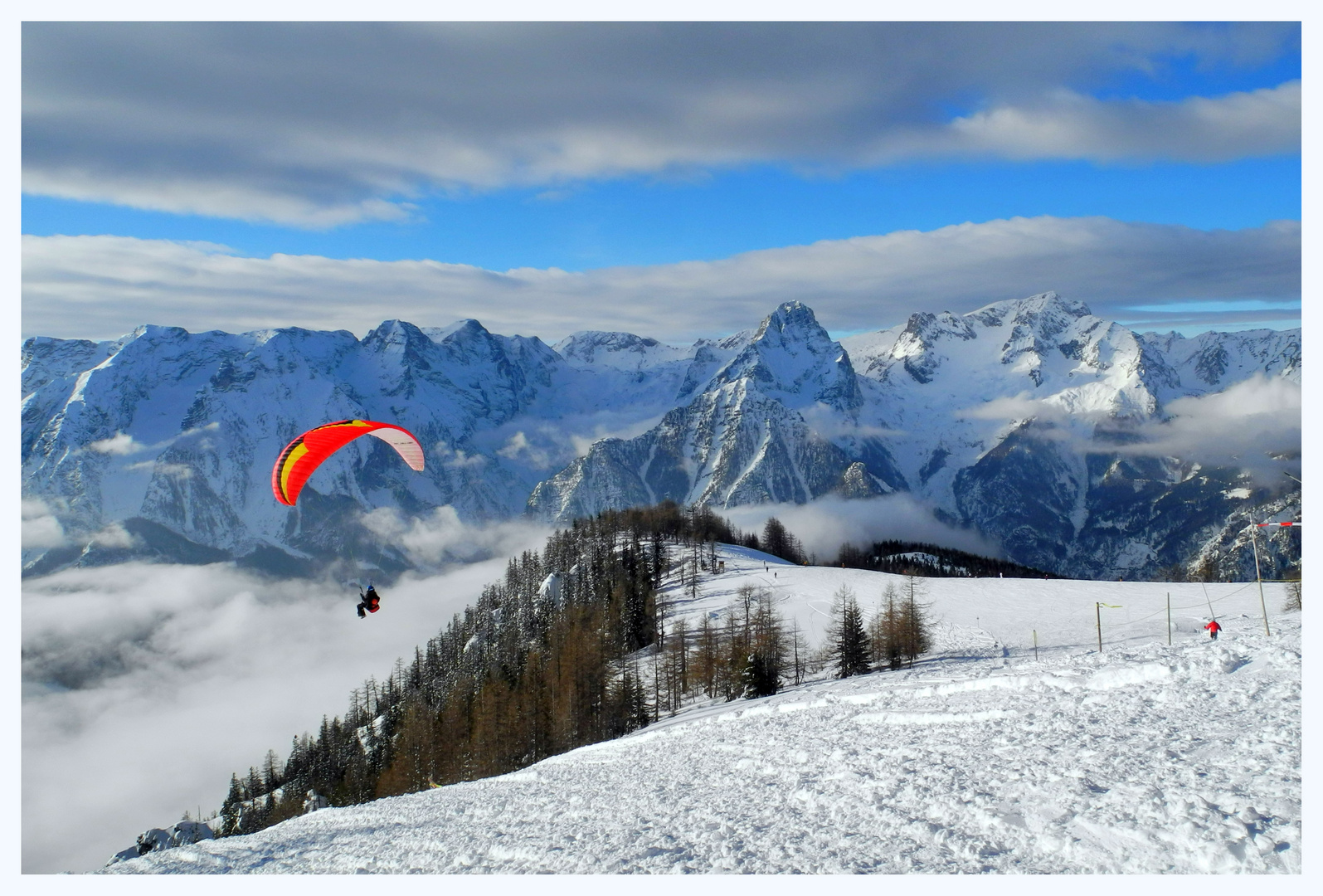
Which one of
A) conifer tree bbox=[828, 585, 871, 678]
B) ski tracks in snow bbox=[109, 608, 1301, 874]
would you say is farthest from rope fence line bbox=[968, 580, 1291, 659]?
ski tracks in snow bbox=[109, 608, 1301, 874]

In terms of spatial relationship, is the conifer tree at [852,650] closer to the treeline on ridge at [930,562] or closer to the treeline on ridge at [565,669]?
the treeline on ridge at [565,669]

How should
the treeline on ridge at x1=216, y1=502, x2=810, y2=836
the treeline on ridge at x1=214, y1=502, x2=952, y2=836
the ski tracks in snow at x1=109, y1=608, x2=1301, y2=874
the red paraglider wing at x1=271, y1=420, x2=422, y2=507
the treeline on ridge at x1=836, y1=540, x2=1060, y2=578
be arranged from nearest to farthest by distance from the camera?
1. the ski tracks in snow at x1=109, y1=608, x2=1301, y2=874
2. the red paraglider wing at x1=271, y1=420, x2=422, y2=507
3. the treeline on ridge at x1=214, y1=502, x2=952, y2=836
4. the treeline on ridge at x1=216, y1=502, x2=810, y2=836
5. the treeline on ridge at x1=836, y1=540, x2=1060, y2=578

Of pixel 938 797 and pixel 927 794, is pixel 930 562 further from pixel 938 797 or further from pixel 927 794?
pixel 938 797

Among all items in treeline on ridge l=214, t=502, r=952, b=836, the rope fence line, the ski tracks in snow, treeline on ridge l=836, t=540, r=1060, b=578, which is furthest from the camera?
treeline on ridge l=836, t=540, r=1060, b=578

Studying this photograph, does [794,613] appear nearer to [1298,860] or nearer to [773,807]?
[773,807]

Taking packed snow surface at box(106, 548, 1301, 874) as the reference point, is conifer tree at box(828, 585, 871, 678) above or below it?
below

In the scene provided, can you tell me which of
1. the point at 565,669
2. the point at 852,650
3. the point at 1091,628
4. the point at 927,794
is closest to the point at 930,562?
the point at 1091,628

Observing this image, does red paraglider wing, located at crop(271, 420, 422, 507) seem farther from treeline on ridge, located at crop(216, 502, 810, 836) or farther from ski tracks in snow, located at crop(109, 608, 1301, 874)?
treeline on ridge, located at crop(216, 502, 810, 836)

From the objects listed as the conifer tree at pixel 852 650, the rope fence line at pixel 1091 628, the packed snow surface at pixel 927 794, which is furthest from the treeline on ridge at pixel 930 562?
the packed snow surface at pixel 927 794

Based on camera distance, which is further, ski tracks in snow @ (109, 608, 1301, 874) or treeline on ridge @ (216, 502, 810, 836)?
treeline on ridge @ (216, 502, 810, 836)
